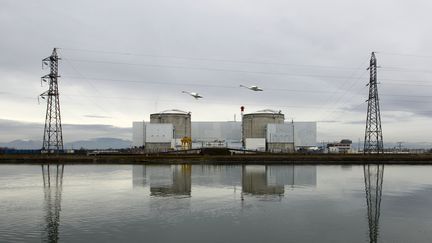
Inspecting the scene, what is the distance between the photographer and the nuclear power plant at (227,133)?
77750mm

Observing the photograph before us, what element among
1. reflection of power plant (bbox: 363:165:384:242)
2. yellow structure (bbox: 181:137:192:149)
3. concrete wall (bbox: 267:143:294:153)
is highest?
yellow structure (bbox: 181:137:192:149)

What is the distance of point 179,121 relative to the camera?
82.1m

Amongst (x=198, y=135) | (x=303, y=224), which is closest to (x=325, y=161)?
(x=198, y=135)

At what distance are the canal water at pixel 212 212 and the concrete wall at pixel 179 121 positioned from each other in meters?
53.1

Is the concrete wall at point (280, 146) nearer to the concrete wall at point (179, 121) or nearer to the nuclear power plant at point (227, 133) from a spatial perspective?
the nuclear power plant at point (227, 133)

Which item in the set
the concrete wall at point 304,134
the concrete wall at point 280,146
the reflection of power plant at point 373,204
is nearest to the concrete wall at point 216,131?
the concrete wall at point 280,146

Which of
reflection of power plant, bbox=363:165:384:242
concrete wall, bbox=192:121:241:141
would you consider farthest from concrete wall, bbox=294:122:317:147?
reflection of power plant, bbox=363:165:384:242

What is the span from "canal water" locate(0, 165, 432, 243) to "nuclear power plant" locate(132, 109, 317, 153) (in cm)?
4700

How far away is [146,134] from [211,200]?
58348 mm

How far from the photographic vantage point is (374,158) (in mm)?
58125

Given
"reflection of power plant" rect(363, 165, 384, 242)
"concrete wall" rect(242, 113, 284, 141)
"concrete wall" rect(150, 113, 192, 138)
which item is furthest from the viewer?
"concrete wall" rect(242, 113, 284, 141)

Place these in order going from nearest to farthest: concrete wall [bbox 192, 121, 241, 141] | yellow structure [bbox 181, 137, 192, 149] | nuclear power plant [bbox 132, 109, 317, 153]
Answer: yellow structure [bbox 181, 137, 192, 149]
nuclear power plant [bbox 132, 109, 317, 153]
concrete wall [bbox 192, 121, 241, 141]

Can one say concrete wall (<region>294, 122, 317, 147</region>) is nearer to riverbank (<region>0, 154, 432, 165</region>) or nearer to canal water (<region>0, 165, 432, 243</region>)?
riverbank (<region>0, 154, 432, 165</region>)

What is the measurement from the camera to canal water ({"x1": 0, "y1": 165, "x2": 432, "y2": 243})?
13.9 m
